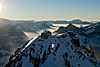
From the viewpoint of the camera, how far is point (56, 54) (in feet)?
212

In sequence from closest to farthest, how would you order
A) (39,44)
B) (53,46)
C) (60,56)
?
(60,56) < (53,46) < (39,44)

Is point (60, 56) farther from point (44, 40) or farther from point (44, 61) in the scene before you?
point (44, 40)

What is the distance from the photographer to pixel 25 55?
67688mm

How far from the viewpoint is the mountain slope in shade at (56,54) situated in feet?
204

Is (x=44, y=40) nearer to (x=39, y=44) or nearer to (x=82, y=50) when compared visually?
(x=39, y=44)

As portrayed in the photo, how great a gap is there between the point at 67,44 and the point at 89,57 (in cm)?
1740

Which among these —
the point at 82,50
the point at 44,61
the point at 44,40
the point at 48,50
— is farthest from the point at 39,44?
the point at 82,50

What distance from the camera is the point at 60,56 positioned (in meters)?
64.2

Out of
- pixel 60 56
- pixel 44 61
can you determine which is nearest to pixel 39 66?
pixel 44 61

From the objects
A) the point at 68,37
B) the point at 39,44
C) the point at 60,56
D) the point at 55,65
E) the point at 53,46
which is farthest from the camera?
the point at 68,37

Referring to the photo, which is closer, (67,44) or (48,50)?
(48,50)

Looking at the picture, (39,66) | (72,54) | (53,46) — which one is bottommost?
(39,66)

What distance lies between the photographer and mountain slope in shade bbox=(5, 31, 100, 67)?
6228cm

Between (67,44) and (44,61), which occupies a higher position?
(67,44)
